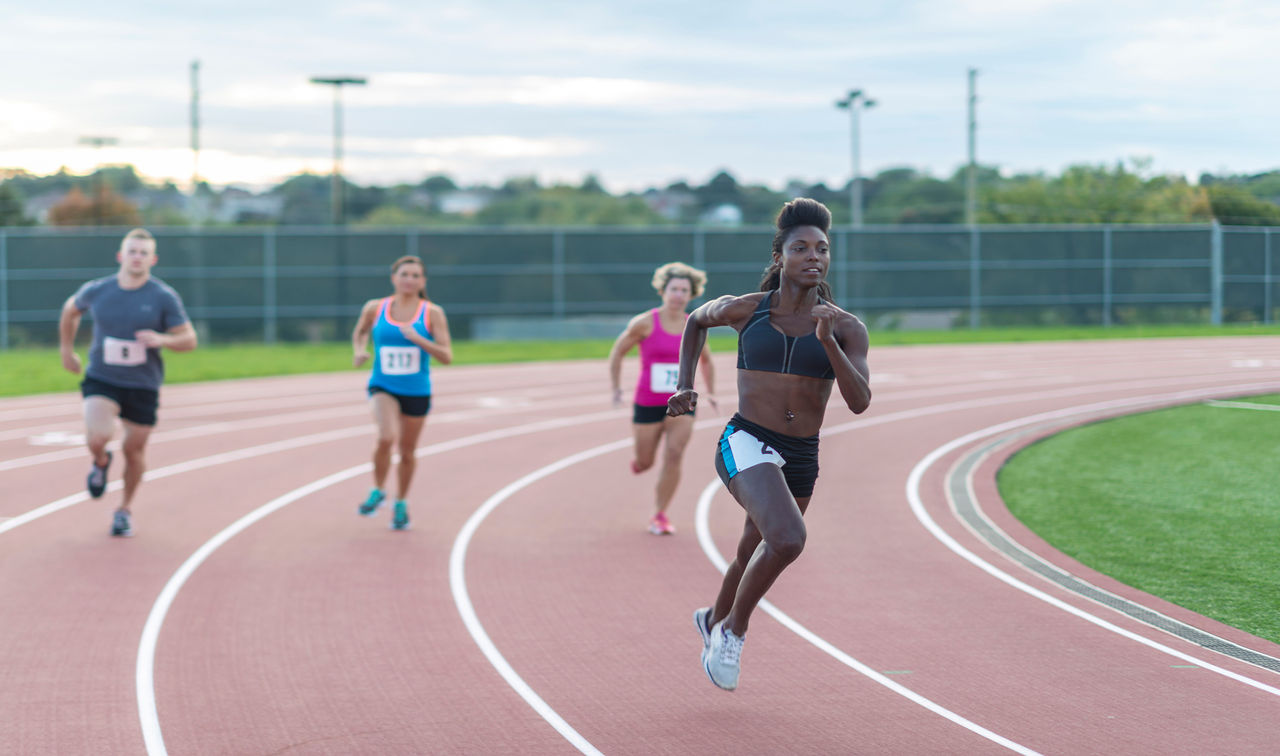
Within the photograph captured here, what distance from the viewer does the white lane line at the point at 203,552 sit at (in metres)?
5.96

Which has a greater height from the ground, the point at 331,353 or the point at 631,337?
the point at 631,337

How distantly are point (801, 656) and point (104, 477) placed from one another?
6011 millimetres

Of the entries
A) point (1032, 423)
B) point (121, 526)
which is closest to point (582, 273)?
point (1032, 423)

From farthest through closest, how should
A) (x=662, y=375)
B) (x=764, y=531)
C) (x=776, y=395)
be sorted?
(x=662, y=375)
(x=776, y=395)
(x=764, y=531)

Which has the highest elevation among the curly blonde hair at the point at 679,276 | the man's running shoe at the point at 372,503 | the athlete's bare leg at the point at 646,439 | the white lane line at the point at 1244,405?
the curly blonde hair at the point at 679,276

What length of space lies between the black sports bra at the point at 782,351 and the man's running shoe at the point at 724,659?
3.92 ft

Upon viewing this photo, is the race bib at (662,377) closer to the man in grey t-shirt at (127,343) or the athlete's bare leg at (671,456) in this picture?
the athlete's bare leg at (671,456)

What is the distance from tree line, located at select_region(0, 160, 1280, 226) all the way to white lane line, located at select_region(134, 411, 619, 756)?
39832 millimetres

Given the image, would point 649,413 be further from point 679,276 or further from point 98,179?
point 98,179

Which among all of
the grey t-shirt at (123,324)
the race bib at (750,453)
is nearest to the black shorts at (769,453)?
the race bib at (750,453)

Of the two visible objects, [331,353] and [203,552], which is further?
[331,353]

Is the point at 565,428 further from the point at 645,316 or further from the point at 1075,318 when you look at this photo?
the point at 1075,318

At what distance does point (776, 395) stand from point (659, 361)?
14.4 ft

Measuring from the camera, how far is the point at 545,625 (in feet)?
25.1
